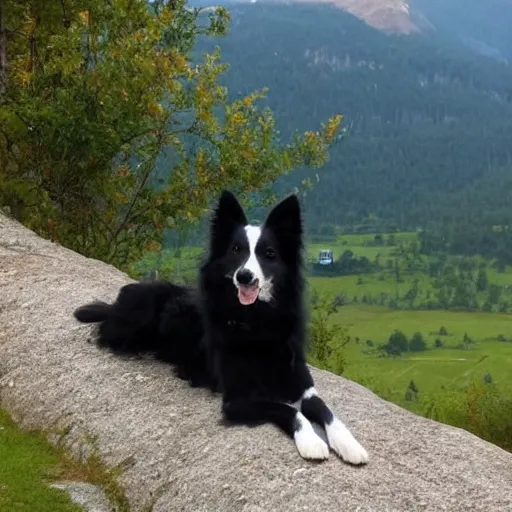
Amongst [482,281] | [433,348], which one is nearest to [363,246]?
[482,281]

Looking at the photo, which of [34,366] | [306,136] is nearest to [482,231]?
[306,136]

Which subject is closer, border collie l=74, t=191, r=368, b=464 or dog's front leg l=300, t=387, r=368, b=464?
dog's front leg l=300, t=387, r=368, b=464

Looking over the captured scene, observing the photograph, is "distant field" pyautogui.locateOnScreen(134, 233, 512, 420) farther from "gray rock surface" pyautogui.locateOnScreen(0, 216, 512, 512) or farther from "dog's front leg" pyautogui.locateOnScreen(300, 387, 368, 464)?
"dog's front leg" pyautogui.locateOnScreen(300, 387, 368, 464)

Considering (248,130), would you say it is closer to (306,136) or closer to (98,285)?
(306,136)

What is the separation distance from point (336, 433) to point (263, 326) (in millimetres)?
1173

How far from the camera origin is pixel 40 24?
69.5 feet

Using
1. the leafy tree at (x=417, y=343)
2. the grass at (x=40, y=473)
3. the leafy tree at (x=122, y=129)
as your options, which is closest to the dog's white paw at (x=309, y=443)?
the grass at (x=40, y=473)

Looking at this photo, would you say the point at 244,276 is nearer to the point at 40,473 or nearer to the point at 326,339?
the point at 40,473

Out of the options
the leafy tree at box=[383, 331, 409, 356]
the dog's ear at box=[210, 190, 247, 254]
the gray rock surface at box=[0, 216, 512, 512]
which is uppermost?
the dog's ear at box=[210, 190, 247, 254]

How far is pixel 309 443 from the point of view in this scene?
6.86 m

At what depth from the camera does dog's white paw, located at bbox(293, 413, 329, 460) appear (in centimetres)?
681

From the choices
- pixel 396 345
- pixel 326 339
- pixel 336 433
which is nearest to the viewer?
pixel 336 433

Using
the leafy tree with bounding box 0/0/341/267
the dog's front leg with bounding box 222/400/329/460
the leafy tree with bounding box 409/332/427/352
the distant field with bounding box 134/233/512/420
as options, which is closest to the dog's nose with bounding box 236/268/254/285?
the dog's front leg with bounding box 222/400/329/460

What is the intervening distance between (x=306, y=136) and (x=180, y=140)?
3387 millimetres
